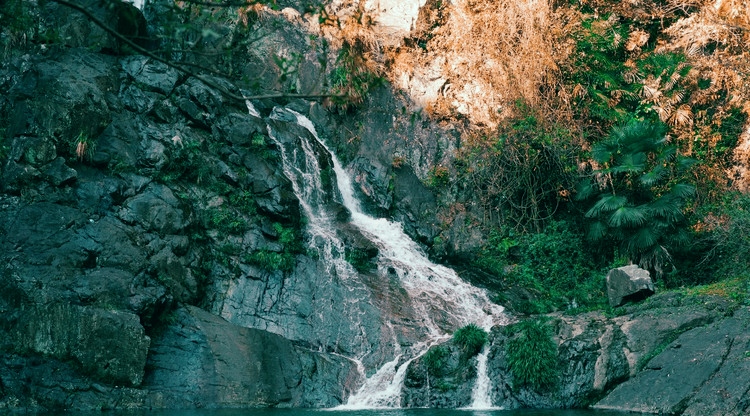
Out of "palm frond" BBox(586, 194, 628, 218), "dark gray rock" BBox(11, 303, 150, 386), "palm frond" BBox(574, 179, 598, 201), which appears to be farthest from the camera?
"palm frond" BBox(574, 179, 598, 201)

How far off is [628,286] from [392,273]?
20.9 ft

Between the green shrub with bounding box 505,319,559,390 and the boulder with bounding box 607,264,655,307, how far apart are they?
294 centimetres

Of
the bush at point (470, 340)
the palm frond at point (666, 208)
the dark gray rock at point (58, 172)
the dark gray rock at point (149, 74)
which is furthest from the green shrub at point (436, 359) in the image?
the dark gray rock at point (149, 74)

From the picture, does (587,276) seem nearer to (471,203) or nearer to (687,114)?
(471,203)

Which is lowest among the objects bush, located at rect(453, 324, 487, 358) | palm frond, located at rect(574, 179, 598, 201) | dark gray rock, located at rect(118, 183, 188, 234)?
bush, located at rect(453, 324, 487, 358)

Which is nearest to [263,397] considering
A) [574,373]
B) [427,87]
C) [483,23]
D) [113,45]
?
[574,373]

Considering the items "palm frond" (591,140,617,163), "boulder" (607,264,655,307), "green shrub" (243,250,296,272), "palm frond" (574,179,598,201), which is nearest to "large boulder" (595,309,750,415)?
"boulder" (607,264,655,307)

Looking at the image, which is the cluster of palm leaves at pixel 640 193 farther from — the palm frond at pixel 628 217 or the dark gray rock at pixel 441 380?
the dark gray rock at pixel 441 380

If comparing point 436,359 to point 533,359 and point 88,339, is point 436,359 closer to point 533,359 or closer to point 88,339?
point 533,359

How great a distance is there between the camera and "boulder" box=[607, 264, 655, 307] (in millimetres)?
16891

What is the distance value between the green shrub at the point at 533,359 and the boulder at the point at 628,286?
2936 mm

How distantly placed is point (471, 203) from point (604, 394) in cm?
991

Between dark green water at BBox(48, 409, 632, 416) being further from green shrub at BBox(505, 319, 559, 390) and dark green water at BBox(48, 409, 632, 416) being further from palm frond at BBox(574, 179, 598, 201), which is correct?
palm frond at BBox(574, 179, 598, 201)

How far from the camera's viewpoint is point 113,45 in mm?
20984
